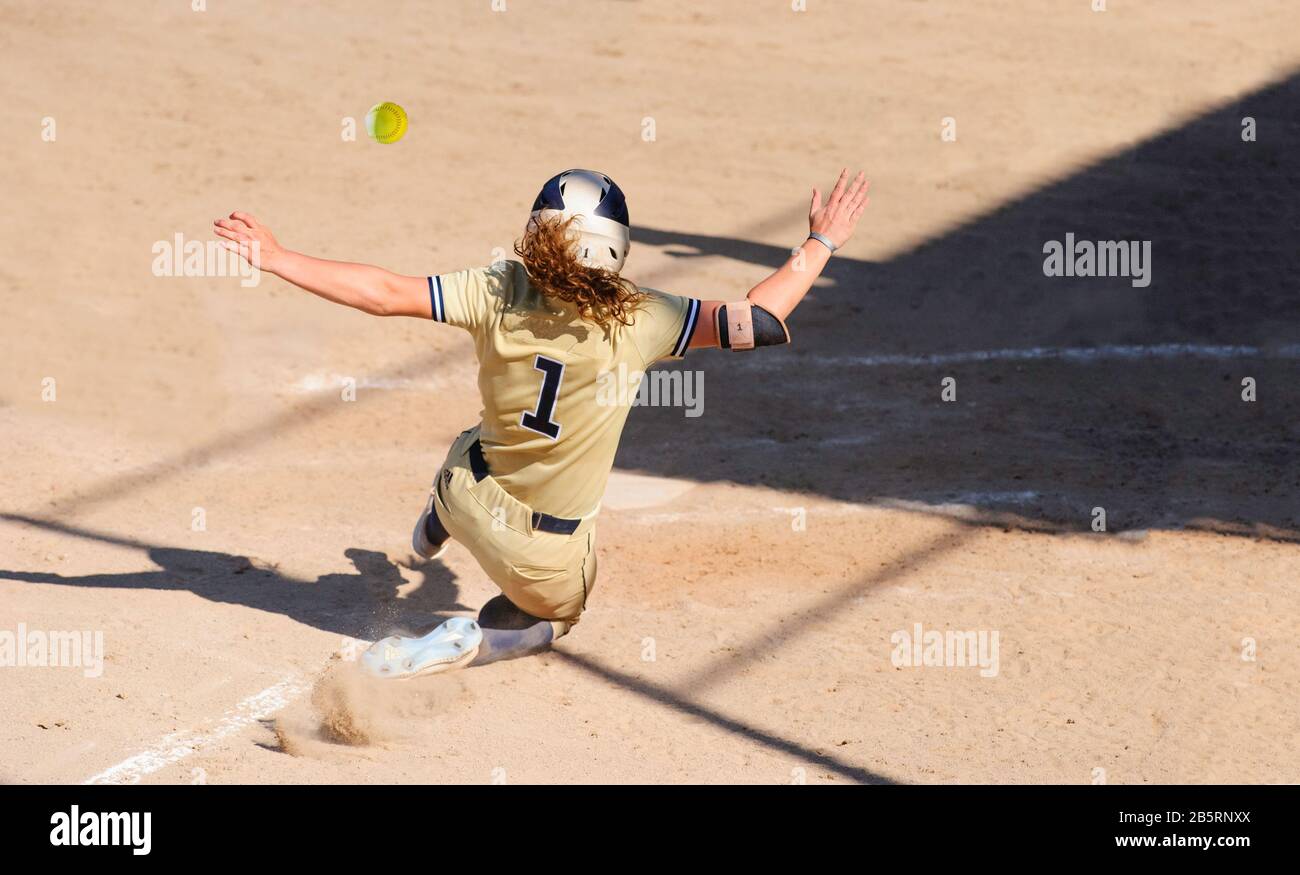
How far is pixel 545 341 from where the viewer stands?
4.80 meters

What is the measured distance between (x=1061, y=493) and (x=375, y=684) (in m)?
3.66

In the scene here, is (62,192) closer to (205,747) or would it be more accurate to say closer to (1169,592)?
(205,747)

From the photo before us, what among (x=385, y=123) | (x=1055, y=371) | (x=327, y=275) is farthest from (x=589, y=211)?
(x=1055, y=371)

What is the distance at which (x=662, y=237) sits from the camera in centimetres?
1073

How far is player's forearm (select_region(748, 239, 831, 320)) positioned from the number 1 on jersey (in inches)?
26.3

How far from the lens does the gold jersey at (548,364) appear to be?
4801 mm

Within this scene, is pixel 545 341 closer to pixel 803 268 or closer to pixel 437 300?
pixel 437 300

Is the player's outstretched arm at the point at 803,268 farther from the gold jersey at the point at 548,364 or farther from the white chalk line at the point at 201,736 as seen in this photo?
the white chalk line at the point at 201,736

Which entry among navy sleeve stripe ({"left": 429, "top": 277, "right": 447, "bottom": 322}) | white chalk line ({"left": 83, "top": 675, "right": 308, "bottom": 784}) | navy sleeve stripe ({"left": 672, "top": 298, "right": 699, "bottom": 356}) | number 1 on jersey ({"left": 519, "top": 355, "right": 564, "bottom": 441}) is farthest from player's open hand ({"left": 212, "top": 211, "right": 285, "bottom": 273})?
white chalk line ({"left": 83, "top": 675, "right": 308, "bottom": 784})

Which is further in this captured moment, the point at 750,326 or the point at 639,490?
the point at 639,490

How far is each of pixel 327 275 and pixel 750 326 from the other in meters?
1.31

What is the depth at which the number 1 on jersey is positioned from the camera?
4.81 m

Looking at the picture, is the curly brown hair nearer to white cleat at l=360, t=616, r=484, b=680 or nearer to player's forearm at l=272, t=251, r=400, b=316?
player's forearm at l=272, t=251, r=400, b=316

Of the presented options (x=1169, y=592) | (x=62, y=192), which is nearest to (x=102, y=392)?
(x=62, y=192)
